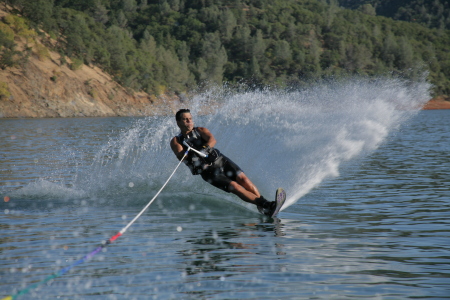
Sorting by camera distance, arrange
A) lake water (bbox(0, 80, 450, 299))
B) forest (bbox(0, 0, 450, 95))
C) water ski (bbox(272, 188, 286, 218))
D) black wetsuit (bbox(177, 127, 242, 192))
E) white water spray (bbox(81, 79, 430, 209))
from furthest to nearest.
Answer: forest (bbox(0, 0, 450, 95)) → white water spray (bbox(81, 79, 430, 209)) → black wetsuit (bbox(177, 127, 242, 192)) → water ski (bbox(272, 188, 286, 218)) → lake water (bbox(0, 80, 450, 299))

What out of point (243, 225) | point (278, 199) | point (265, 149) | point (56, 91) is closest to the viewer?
point (243, 225)

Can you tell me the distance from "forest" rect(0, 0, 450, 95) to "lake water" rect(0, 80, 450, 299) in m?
50.1

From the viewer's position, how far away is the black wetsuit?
30.1 feet

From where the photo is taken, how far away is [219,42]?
11500 centimetres

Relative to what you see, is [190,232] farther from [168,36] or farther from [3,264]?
[168,36]

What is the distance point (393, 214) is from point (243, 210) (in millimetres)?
2445

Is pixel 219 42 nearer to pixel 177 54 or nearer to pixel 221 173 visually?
pixel 177 54

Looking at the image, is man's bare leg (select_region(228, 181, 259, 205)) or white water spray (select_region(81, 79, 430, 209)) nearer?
man's bare leg (select_region(228, 181, 259, 205))

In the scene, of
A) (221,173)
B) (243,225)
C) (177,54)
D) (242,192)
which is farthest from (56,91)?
(243,225)

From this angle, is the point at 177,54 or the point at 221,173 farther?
the point at 177,54

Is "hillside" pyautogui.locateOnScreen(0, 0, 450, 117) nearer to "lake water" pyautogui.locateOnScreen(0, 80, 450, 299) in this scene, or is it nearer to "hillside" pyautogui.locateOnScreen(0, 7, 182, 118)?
"hillside" pyautogui.locateOnScreen(0, 7, 182, 118)

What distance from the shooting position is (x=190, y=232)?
775cm

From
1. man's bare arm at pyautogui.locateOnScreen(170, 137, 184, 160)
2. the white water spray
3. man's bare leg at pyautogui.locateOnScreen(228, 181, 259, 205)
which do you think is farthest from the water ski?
man's bare arm at pyautogui.locateOnScreen(170, 137, 184, 160)

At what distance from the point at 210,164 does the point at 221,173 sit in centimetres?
24
